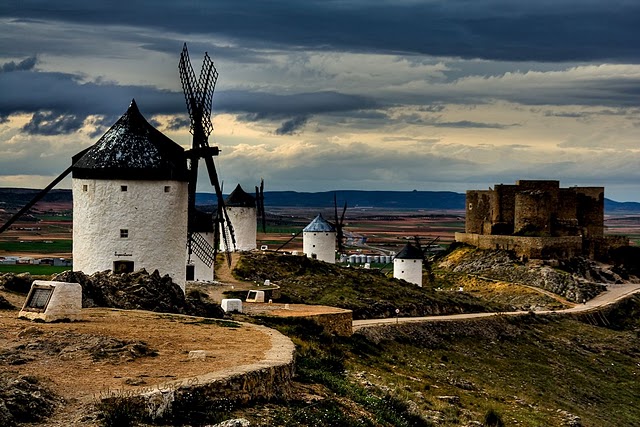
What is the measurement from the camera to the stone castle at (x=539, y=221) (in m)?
73.6

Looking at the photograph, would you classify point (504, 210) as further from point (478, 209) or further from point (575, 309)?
point (575, 309)

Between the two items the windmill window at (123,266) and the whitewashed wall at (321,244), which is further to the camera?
the whitewashed wall at (321,244)

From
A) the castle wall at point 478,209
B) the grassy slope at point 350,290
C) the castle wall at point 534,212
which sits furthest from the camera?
the castle wall at point 478,209

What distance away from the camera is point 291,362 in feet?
55.9

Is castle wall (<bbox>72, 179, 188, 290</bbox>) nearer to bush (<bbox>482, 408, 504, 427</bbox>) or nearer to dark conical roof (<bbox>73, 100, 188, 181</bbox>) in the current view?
dark conical roof (<bbox>73, 100, 188, 181</bbox>)

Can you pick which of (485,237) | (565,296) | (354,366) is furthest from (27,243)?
(354,366)

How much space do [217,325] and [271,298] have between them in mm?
19923

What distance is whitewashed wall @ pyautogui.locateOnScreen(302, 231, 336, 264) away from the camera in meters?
64.2

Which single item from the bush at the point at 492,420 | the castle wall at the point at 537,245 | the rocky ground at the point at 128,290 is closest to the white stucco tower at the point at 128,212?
the rocky ground at the point at 128,290

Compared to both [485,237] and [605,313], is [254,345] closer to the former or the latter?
[605,313]

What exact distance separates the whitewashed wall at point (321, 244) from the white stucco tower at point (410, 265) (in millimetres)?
4656

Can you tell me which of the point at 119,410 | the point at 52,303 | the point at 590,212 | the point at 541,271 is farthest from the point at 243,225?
the point at 119,410

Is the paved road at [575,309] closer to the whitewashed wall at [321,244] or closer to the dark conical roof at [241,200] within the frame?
the whitewashed wall at [321,244]

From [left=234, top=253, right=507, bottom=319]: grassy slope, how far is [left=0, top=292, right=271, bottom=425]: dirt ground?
73.8ft
